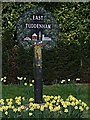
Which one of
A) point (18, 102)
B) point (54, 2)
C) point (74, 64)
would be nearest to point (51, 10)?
point (54, 2)

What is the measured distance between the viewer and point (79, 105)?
16.1 feet

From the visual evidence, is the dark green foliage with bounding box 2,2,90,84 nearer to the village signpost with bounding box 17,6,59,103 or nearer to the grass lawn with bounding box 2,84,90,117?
the village signpost with bounding box 17,6,59,103

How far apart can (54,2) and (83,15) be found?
0.71 m

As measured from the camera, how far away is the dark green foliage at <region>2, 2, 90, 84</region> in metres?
8.22

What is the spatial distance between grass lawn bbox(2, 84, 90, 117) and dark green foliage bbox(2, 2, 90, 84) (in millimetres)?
432

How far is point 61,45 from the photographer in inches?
326

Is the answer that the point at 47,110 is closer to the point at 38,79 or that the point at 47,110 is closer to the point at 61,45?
the point at 38,79

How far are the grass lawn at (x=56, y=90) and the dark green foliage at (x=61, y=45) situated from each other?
1.42 ft

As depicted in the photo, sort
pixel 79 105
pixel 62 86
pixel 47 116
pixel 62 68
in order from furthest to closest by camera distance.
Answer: pixel 62 68 → pixel 62 86 → pixel 79 105 → pixel 47 116

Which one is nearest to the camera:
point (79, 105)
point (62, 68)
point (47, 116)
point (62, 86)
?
point (47, 116)

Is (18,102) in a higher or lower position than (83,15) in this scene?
lower

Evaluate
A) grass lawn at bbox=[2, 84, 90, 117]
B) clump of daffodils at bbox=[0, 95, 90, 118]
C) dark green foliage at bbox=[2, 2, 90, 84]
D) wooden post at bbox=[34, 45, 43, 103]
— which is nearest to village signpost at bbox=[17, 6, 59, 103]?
wooden post at bbox=[34, 45, 43, 103]

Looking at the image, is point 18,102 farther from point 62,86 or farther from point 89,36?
point 89,36

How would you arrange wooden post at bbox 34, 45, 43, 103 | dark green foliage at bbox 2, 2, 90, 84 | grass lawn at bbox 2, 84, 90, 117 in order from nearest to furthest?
1. wooden post at bbox 34, 45, 43, 103
2. grass lawn at bbox 2, 84, 90, 117
3. dark green foliage at bbox 2, 2, 90, 84
